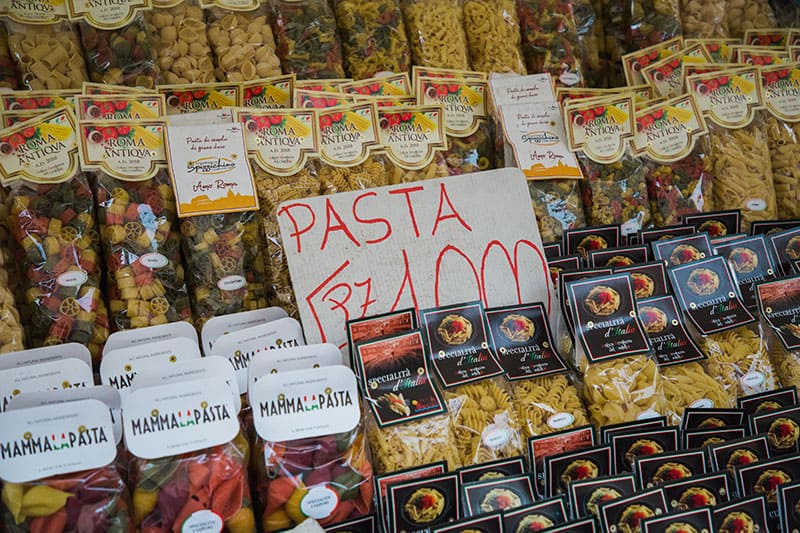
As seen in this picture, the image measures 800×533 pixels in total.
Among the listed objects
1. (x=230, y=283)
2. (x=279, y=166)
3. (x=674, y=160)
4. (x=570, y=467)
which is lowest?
(x=570, y=467)

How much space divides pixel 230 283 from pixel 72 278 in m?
0.30

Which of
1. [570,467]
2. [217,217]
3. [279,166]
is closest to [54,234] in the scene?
[217,217]

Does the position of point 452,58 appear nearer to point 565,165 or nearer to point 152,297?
point 565,165

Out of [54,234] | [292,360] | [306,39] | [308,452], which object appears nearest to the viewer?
[308,452]

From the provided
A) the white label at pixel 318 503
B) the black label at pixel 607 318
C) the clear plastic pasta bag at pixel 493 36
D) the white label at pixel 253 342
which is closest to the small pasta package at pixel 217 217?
the white label at pixel 253 342

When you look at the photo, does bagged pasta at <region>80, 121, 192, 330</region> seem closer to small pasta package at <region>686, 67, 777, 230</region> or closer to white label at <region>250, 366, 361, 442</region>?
white label at <region>250, 366, 361, 442</region>

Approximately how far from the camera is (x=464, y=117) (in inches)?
78.4

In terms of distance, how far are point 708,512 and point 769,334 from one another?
1.83 feet

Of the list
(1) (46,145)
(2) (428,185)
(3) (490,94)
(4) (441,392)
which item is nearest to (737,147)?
(3) (490,94)

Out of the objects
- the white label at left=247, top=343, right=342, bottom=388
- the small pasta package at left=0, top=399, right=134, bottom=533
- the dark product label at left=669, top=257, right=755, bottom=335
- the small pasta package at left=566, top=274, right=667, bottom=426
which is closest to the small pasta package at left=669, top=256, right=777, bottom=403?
the dark product label at left=669, top=257, right=755, bottom=335

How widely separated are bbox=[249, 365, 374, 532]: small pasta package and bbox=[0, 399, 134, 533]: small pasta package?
0.21 meters

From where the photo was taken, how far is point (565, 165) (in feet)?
6.31

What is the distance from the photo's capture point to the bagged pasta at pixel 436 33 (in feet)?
6.95

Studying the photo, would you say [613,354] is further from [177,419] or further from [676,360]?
[177,419]
